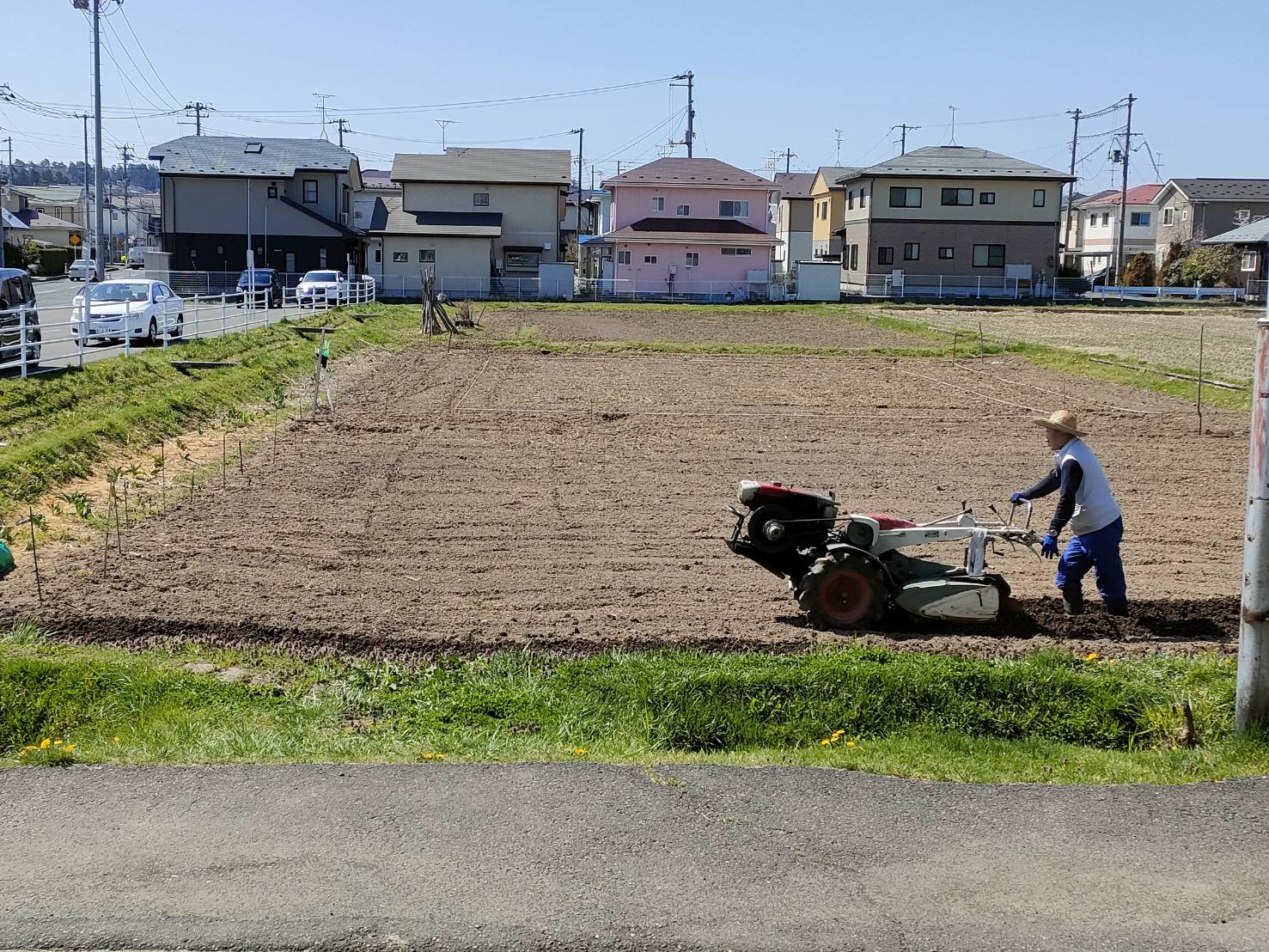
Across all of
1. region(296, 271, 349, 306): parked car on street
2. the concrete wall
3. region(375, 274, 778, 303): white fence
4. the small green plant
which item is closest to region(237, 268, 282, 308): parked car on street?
region(296, 271, 349, 306): parked car on street

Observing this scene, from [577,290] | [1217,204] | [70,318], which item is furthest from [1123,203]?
[70,318]

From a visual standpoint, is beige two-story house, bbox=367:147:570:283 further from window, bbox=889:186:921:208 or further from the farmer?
the farmer

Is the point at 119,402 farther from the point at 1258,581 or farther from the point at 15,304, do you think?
the point at 1258,581

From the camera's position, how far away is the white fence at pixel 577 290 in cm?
6216

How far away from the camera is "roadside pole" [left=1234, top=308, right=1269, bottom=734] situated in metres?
6.02

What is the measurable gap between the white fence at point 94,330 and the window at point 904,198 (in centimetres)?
3492

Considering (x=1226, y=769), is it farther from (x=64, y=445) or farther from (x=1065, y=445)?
(x=64, y=445)

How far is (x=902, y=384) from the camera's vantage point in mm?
24672

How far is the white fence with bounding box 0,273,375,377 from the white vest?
576 inches

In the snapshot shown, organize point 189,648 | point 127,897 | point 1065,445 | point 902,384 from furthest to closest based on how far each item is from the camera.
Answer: point 902,384, point 1065,445, point 189,648, point 127,897

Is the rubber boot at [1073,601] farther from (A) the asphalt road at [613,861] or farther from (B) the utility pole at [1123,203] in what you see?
(B) the utility pole at [1123,203]

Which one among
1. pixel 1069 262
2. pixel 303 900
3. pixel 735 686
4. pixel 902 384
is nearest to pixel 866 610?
pixel 735 686

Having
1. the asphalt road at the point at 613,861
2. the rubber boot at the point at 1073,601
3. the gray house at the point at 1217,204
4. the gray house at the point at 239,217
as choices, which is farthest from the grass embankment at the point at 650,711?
the gray house at the point at 1217,204

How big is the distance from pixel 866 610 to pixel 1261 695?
101 inches
